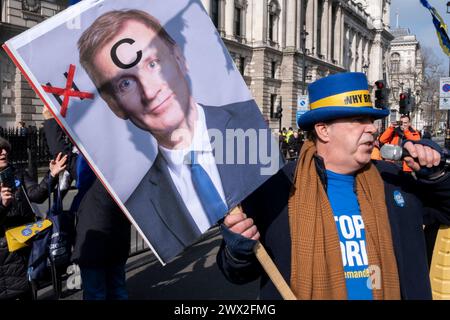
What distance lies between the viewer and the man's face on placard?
1920 mm

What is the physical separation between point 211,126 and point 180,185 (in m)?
0.29

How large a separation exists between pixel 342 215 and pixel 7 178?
2.34 meters

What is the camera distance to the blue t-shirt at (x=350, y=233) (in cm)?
204

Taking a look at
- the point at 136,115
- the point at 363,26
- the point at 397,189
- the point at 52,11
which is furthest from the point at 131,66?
the point at 363,26

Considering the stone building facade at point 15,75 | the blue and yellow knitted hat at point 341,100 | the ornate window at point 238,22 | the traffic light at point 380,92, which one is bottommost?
the blue and yellow knitted hat at point 341,100

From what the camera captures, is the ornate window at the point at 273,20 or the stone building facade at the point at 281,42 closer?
the stone building facade at the point at 281,42

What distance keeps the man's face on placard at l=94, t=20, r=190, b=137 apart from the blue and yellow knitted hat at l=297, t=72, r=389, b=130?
653 mm

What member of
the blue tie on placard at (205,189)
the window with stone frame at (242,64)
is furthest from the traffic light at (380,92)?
the window with stone frame at (242,64)

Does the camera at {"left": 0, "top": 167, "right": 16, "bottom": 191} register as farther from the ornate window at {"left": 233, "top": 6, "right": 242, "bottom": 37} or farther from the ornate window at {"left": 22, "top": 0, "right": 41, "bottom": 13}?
the ornate window at {"left": 233, "top": 6, "right": 242, "bottom": 37}

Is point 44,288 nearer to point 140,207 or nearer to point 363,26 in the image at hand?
point 140,207

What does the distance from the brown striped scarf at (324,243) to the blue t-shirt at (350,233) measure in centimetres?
3

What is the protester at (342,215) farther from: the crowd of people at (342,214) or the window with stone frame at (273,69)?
the window with stone frame at (273,69)

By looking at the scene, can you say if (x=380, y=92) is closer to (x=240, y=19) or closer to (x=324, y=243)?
(x=324, y=243)

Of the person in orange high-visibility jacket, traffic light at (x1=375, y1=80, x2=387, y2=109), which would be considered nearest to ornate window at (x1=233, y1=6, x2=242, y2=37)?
traffic light at (x1=375, y1=80, x2=387, y2=109)
